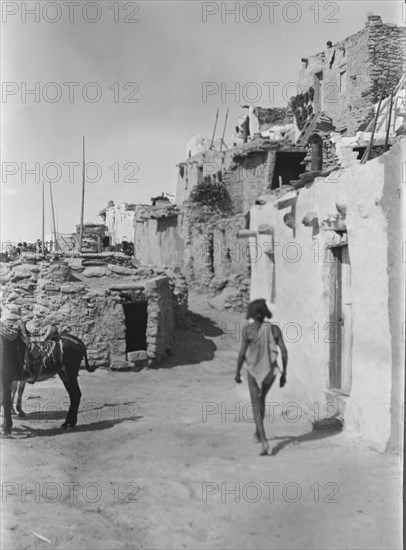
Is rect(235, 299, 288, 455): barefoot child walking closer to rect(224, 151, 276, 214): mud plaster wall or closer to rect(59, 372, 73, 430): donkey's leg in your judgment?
rect(224, 151, 276, 214): mud plaster wall

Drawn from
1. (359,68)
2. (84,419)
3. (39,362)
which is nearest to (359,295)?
(84,419)

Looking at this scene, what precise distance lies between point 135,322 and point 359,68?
51.4ft

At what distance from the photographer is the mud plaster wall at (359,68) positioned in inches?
734

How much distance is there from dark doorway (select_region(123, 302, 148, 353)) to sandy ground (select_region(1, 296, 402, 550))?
4760 millimetres

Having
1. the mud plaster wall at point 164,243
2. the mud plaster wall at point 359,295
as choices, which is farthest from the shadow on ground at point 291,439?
the mud plaster wall at point 164,243

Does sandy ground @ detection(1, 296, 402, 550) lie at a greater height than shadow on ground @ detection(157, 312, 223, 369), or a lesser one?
lesser

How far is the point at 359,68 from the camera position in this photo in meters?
19.6

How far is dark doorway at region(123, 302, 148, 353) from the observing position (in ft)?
27.7

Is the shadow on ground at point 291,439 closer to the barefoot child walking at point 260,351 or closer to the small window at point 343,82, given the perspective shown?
the barefoot child walking at point 260,351

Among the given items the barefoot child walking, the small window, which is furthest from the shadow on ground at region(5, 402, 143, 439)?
the small window

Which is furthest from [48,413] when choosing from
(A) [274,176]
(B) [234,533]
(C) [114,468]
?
(A) [274,176]

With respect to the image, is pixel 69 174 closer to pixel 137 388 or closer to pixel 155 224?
pixel 155 224

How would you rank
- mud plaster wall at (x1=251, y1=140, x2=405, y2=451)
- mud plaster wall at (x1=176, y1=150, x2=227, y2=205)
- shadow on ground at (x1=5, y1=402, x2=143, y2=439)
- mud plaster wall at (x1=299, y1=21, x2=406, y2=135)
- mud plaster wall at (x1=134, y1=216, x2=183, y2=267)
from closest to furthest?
mud plaster wall at (x1=251, y1=140, x2=405, y2=451), shadow on ground at (x1=5, y1=402, x2=143, y2=439), mud plaster wall at (x1=176, y1=150, x2=227, y2=205), mud plaster wall at (x1=134, y1=216, x2=183, y2=267), mud plaster wall at (x1=299, y1=21, x2=406, y2=135)

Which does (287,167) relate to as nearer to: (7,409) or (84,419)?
(84,419)
